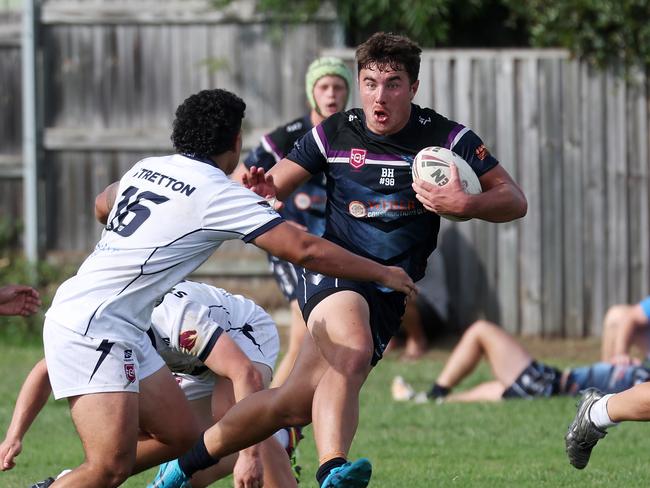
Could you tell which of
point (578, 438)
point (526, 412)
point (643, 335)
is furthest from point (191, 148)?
point (643, 335)

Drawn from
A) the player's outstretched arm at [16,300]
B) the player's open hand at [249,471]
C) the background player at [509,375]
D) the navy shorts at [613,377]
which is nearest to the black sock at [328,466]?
the player's open hand at [249,471]

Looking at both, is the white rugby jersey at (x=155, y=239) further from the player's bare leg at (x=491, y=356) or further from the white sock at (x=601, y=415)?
the player's bare leg at (x=491, y=356)

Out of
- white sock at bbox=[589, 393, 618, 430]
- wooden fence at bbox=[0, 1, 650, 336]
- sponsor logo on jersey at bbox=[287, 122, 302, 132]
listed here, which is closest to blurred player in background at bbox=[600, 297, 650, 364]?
wooden fence at bbox=[0, 1, 650, 336]

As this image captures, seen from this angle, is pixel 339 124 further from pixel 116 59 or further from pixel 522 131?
pixel 116 59

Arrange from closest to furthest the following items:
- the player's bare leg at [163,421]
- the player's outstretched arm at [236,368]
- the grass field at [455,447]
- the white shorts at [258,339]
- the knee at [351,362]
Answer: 1. the player's bare leg at [163,421]
2. the knee at [351,362]
3. the player's outstretched arm at [236,368]
4. the white shorts at [258,339]
5. the grass field at [455,447]

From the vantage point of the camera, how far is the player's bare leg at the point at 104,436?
5.05 m

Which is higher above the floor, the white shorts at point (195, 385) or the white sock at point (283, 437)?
the white shorts at point (195, 385)

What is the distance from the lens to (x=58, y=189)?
42.8 feet

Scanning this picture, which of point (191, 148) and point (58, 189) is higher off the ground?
point (191, 148)

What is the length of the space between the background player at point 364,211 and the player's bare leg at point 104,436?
585mm

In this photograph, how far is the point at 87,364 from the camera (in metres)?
5.10

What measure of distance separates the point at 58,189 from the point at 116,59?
1.48m

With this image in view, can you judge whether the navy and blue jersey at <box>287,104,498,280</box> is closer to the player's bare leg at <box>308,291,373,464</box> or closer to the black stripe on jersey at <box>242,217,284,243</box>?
the player's bare leg at <box>308,291,373,464</box>

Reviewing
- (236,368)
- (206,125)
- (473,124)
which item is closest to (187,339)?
(236,368)
